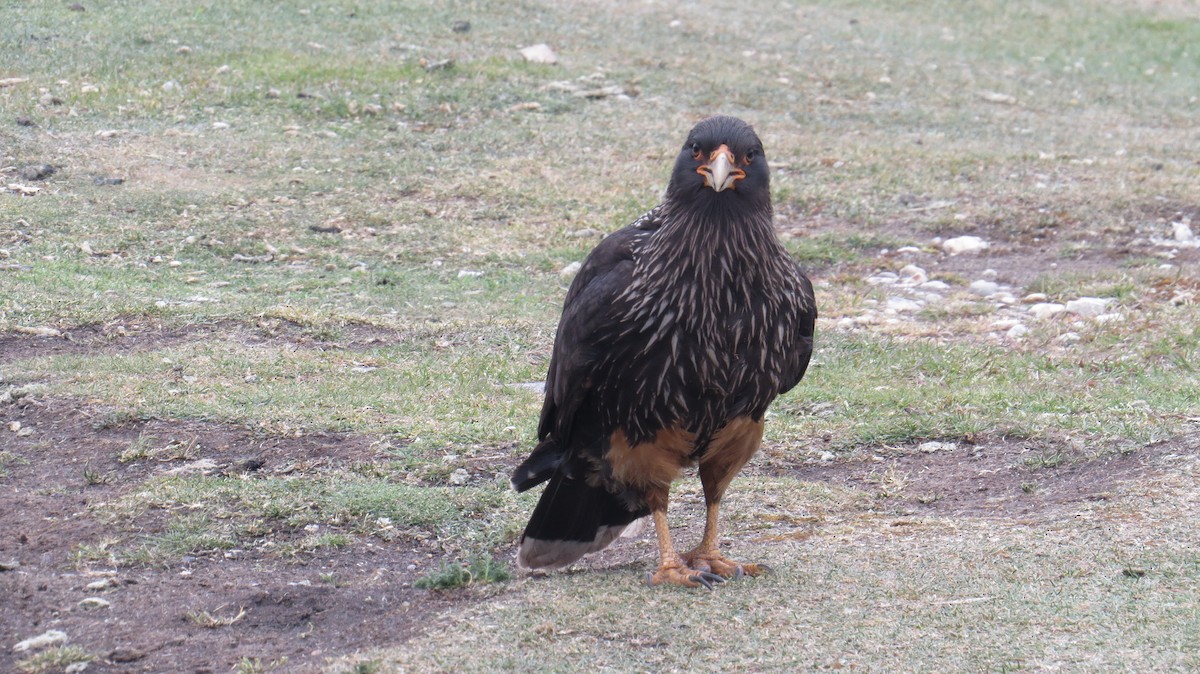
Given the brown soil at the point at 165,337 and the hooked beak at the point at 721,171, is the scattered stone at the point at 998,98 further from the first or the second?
the hooked beak at the point at 721,171

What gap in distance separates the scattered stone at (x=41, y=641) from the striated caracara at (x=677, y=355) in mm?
1507

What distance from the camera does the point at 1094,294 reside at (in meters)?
8.49

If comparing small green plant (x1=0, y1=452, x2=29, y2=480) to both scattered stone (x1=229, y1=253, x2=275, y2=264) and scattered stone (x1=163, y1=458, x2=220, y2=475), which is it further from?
scattered stone (x1=229, y1=253, x2=275, y2=264)

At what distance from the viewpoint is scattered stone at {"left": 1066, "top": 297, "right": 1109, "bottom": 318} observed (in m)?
8.13

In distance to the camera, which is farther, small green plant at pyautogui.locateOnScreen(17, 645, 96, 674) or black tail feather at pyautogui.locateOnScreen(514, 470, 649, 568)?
black tail feather at pyautogui.locateOnScreen(514, 470, 649, 568)

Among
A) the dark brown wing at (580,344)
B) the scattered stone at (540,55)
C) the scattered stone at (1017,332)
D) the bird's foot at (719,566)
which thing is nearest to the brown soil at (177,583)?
the dark brown wing at (580,344)

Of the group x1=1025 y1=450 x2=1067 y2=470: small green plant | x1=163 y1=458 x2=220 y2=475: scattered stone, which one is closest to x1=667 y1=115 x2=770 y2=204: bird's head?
x1=1025 y1=450 x2=1067 y2=470: small green plant

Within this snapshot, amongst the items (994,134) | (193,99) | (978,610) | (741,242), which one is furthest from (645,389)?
(994,134)

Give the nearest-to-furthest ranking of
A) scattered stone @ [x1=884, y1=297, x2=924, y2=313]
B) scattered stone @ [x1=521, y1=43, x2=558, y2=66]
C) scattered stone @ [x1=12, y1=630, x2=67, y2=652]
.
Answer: scattered stone @ [x1=12, y1=630, x2=67, y2=652] → scattered stone @ [x1=884, y1=297, x2=924, y2=313] → scattered stone @ [x1=521, y1=43, x2=558, y2=66]

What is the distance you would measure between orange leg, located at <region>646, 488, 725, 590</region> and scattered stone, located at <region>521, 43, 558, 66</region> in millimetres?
8935

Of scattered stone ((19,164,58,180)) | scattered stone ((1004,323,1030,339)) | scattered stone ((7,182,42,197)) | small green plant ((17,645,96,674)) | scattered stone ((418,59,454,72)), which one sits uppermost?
scattered stone ((418,59,454,72))

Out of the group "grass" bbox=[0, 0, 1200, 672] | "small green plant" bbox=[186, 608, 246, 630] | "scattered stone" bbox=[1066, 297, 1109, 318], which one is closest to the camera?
"small green plant" bbox=[186, 608, 246, 630]

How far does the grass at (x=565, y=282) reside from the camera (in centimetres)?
429

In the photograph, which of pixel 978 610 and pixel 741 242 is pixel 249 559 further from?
pixel 978 610
